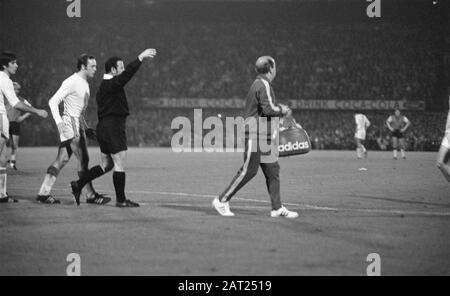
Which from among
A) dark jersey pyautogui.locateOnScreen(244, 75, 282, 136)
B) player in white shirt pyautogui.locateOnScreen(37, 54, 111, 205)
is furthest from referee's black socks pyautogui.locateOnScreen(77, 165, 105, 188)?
dark jersey pyautogui.locateOnScreen(244, 75, 282, 136)

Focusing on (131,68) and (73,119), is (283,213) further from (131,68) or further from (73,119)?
(73,119)

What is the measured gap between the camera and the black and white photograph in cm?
680

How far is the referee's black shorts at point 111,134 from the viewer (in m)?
10.2

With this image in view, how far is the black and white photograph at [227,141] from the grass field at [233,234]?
0.03 metres

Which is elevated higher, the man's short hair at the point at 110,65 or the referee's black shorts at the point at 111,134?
the man's short hair at the point at 110,65

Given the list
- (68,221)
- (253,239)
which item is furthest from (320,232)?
(68,221)

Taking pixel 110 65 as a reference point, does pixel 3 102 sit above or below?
below

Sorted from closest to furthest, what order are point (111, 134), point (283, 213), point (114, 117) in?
1. point (283, 213)
2. point (111, 134)
3. point (114, 117)

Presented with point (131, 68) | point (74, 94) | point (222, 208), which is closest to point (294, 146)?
point (222, 208)

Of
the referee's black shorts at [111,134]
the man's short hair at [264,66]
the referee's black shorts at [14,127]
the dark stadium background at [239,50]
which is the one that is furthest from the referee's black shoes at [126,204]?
the dark stadium background at [239,50]

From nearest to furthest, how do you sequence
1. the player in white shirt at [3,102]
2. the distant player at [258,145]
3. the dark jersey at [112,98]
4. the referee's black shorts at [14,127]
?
the distant player at [258,145] < the dark jersey at [112,98] < the player in white shirt at [3,102] < the referee's black shorts at [14,127]

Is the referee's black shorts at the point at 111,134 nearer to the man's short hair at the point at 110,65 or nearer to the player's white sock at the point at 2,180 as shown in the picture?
the man's short hair at the point at 110,65

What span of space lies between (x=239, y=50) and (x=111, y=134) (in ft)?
135

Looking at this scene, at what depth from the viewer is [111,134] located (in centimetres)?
1020
